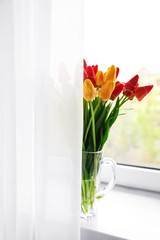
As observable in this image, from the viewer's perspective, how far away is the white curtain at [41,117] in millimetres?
639

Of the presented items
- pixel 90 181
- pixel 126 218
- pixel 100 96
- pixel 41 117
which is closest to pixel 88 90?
pixel 100 96

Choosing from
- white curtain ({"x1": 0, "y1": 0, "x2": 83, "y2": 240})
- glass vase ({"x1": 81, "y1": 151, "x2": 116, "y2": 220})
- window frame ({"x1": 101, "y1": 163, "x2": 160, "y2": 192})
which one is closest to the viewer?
white curtain ({"x1": 0, "y1": 0, "x2": 83, "y2": 240})

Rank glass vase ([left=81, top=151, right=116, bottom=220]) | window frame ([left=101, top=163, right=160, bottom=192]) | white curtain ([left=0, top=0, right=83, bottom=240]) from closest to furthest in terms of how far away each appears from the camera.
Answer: white curtain ([left=0, top=0, right=83, bottom=240]) < glass vase ([left=81, top=151, right=116, bottom=220]) < window frame ([left=101, top=163, right=160, bottom=192])

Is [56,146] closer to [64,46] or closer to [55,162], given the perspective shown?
[55,162]

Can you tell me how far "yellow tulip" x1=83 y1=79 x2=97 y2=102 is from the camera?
2.22 feet

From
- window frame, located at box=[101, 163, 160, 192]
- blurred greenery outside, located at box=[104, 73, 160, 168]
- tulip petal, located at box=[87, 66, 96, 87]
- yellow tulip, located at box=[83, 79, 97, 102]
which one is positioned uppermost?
tulip petal, located at box=[87, 66, 96, 87]

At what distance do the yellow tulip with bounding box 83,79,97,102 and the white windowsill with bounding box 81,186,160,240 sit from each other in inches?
15.8

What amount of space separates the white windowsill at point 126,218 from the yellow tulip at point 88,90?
401 mm

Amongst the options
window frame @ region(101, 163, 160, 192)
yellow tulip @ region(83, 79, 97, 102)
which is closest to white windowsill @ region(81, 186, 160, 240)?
window frame @ region(101, 163, 160, 192)

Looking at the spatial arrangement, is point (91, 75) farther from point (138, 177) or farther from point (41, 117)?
point (138, 177)

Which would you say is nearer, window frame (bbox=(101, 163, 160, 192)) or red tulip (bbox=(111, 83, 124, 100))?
red tulip (bbox=(111, 83, 124, 100))

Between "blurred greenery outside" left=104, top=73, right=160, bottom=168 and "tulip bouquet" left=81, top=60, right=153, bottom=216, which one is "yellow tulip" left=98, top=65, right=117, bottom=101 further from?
"blurred greenery outside" left=104, top=73, right=160, bottom=168

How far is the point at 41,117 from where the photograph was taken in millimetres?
664

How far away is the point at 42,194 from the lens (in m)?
0.68
